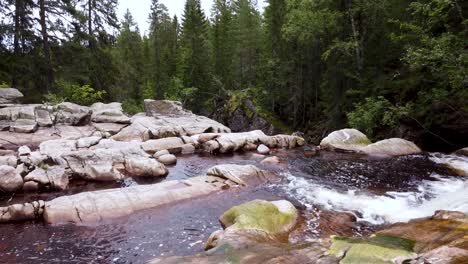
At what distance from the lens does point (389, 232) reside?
7078 millimetres

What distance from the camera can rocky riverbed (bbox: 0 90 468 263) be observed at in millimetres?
6340

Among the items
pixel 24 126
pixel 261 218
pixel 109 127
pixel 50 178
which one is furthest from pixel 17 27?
pixel 261 218

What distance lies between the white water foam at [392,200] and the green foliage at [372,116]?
7204 mm

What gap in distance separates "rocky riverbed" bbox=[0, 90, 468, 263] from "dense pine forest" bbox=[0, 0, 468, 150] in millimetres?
2897

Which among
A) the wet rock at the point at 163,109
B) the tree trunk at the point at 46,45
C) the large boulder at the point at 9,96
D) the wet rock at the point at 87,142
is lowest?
the wet rock at the point at 87,142

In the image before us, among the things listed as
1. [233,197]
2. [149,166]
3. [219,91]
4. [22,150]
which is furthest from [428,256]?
[219,91]

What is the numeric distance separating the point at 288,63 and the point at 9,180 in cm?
2711

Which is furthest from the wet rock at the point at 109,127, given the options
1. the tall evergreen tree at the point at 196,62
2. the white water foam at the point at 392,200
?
the tall evergreen tree at the point at 196,62

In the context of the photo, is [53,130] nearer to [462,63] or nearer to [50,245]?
[50,245]

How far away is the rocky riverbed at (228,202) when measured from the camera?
6.34 metres

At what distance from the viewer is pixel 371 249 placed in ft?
17.9

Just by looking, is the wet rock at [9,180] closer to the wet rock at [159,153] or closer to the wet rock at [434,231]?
the wet rock at [159,153]

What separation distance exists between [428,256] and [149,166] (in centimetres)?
987

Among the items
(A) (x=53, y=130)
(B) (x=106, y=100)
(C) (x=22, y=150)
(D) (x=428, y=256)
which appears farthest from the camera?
(B) (x=106, y=100)
